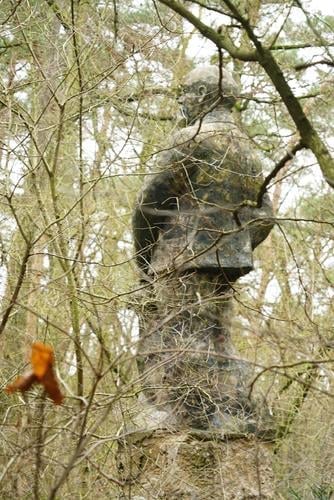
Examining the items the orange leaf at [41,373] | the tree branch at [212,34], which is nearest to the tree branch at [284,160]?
the tree branch at [212,34]

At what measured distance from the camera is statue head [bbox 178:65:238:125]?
5484 mm

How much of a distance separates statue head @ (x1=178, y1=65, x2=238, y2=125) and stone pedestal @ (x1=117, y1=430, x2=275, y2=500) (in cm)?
195

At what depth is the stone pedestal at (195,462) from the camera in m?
4.78

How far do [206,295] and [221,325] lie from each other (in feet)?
0.85

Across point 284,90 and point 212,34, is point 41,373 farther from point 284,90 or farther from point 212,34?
point 212,34

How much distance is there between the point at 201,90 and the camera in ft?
18.0

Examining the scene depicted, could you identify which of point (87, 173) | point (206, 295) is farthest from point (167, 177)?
point (87, 173)

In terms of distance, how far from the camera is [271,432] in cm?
523

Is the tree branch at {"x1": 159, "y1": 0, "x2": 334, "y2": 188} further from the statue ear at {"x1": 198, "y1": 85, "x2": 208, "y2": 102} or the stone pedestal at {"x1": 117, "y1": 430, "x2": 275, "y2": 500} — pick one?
the stone pedestal at {"x1": 117, "y1": 430, "x2": 275, "y2": 500}

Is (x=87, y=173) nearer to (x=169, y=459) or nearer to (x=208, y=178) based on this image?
(x=208, y=178)

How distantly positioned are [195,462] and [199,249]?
125 cm

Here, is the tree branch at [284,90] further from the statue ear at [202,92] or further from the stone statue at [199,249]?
the statue ear at [202,92]

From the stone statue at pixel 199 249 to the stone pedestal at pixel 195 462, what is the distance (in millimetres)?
120

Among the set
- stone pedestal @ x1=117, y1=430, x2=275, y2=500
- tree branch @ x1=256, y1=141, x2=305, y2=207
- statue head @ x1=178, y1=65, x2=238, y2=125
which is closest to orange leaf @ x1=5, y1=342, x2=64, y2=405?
tree branch @ x1=256, y1=141, x2=305, y2=207
